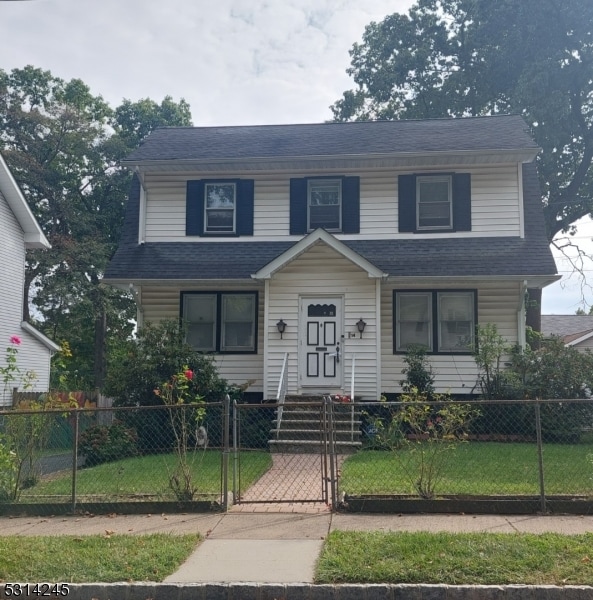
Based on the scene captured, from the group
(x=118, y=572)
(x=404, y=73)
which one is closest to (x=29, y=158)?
(x=404, y=73)

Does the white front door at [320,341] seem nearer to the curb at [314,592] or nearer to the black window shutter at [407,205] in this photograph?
the black window shutter at [407,205]

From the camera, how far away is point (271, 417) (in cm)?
1446

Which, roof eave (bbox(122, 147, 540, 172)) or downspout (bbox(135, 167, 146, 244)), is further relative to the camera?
downspout (bbox(135, 167, 146, 244))

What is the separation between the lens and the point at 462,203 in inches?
633

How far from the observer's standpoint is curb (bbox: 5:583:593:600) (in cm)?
536

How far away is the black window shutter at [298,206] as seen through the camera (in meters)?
16.6

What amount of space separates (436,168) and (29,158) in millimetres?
20338

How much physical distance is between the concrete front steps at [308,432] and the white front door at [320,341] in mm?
1095

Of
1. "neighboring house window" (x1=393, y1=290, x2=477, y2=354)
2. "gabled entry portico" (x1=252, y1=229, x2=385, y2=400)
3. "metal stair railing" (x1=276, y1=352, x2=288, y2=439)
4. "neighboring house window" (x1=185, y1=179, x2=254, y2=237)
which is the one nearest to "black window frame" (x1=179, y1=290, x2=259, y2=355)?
"gabled entry portico" (x1=252, y1=229, x2=385, y2=400)

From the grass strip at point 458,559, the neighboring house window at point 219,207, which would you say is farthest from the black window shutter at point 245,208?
the grass strip at point 458,559

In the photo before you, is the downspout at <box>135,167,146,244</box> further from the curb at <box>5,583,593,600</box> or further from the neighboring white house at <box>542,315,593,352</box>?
the neighboring white house at <box>542,315,593,352</box>

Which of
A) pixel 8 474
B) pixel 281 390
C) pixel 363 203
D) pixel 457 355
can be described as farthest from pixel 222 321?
pixel 8 474

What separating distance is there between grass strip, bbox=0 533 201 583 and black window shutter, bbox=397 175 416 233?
1088cm

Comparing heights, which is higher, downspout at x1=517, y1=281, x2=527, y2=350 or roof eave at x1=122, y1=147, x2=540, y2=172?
roof eave at x1=122, y1=147, x2=540, y2=172
